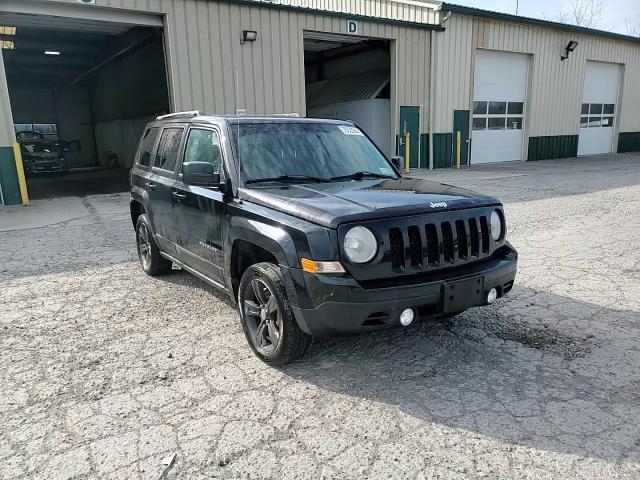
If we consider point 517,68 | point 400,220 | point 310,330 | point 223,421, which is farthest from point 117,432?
point 517,68

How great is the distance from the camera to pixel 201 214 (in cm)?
425

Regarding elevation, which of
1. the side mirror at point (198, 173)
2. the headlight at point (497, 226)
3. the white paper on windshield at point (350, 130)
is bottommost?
the headlight at point (497, 226)

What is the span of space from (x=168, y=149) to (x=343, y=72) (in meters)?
17.0

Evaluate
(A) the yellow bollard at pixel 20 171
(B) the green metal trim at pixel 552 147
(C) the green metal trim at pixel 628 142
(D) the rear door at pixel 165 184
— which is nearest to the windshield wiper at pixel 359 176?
(D) the rear door at pixel 165 184

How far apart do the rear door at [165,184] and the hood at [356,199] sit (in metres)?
1.44

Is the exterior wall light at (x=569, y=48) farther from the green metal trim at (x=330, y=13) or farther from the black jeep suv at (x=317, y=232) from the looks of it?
the black jeep suv at (x=317, y=232)

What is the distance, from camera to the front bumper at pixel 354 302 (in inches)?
117

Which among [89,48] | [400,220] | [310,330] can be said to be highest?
[89,48]

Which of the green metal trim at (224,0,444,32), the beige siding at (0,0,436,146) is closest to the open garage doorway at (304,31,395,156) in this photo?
the green metal trim at (224,0,444,32)

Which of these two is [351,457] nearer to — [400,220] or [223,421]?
[223,421]

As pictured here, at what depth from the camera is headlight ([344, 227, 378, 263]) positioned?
3023 mm

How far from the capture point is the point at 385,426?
2.83m

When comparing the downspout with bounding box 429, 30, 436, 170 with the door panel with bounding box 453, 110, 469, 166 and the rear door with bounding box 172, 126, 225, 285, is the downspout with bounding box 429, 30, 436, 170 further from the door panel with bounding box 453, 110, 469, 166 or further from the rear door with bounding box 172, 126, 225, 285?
the rear door with bounding box 172, 126, 225, 285

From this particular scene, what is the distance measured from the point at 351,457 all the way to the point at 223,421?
0.80m
